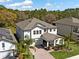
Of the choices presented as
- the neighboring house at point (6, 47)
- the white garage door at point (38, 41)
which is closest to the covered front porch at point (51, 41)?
the white garage door at point (38, 41)

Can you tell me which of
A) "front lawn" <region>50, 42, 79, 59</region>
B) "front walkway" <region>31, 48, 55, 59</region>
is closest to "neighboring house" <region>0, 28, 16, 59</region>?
"front walkway" <region>31, 48, 55, 59</region>

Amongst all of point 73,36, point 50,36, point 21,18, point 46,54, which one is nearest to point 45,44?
point 50,36

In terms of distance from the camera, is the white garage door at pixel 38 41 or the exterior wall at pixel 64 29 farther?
the exterior wall at pixel 64 29

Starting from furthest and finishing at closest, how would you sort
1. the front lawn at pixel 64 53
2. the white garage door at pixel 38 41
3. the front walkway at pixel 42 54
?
1. the white garage door at pixel 38 41
2. the front lawn at pixel 64 53
3. the front walkway at pixel 42 54

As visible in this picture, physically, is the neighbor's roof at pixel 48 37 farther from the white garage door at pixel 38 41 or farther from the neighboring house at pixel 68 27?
the neighboring house at pixel 68 27

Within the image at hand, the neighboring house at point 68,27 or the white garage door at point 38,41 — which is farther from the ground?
the neighboring house at point 68,27

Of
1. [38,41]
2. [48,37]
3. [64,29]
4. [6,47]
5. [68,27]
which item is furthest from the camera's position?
[64,29]

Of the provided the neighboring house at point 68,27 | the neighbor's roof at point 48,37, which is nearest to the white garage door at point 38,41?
the neighbor's roof at point 48,37

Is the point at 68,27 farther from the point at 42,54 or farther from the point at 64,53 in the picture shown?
the point at 42,54

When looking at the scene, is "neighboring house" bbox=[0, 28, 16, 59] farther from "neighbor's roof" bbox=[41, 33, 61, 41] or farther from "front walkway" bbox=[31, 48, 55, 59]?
"neighbor's roof" bbox=[41, 33, 61, 41]

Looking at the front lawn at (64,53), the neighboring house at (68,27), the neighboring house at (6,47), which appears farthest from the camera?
the neighboring house at (68,27)

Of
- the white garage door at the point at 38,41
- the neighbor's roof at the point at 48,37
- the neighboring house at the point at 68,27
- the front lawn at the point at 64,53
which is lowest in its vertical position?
the front lawn at the point at 64,53

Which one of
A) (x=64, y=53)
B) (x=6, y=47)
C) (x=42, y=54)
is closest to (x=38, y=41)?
(x=42, y=54)

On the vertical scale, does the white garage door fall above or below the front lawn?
above
